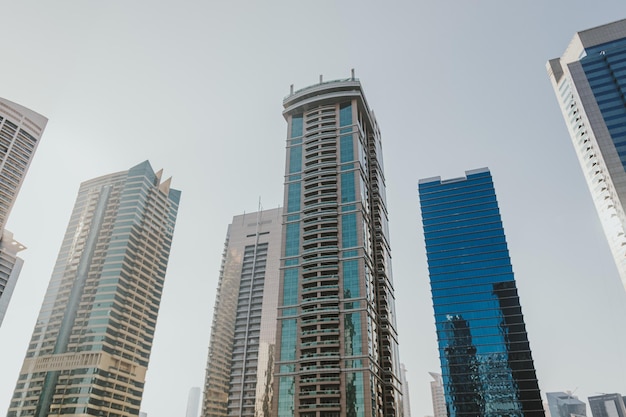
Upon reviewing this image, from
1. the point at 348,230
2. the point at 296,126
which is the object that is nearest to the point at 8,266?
the point at 296,126

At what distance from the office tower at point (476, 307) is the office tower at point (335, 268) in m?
32.1

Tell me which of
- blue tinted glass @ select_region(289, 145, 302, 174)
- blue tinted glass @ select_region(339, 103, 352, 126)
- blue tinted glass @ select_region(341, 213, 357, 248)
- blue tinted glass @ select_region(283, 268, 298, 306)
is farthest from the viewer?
blue tinted glass @ select_region(339, 103, 352, 126)

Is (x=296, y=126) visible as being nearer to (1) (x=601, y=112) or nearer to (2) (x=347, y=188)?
(2) (x=347, y=188)

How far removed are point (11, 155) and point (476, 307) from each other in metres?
151

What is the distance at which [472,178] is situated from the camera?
177250mm

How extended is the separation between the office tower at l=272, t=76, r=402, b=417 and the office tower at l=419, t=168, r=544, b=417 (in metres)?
32.1

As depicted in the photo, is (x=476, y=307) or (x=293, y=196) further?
(x=476, y=307)

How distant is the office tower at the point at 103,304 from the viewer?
461ft

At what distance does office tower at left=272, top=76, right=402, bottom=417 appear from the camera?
3861 inches

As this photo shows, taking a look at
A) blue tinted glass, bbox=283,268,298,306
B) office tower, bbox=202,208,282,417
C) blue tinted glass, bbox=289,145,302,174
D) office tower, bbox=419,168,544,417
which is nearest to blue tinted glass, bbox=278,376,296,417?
blue tinted glass, bbox=283,268,298,306

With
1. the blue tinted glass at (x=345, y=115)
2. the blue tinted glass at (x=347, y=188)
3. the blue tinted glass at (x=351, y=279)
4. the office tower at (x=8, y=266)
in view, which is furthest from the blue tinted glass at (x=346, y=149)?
the office tower at (x=8, y=266)

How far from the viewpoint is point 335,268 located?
110m

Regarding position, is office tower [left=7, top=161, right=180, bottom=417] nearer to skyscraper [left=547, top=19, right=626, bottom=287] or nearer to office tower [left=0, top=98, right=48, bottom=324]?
office tower [left=0, top=98, right=48, bottom=324]

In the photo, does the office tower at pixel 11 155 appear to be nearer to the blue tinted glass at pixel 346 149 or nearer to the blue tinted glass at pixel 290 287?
the blue tinted glass at pixel 290 287
